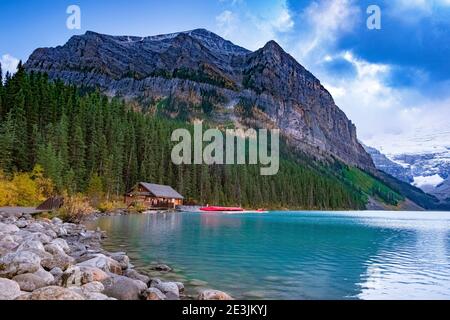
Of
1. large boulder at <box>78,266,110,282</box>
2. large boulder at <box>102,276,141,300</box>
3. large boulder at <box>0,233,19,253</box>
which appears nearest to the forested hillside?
large boulder at <box>0,233,19,253</box>

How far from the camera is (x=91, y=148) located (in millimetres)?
74188

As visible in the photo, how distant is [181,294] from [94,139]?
2725 inches

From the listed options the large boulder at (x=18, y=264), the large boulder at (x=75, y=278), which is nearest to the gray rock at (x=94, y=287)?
the large boulder at (x=75, y=278)

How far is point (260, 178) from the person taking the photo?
149250 millimetres

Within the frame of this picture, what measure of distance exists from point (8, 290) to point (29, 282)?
1435 millimetres

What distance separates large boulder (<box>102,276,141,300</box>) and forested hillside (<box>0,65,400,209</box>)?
4363 centimetres

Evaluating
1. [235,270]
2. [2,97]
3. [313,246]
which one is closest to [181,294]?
[235,270]

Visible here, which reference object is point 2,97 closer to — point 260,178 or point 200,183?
point 200,183

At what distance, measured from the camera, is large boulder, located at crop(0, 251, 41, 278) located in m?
11.5

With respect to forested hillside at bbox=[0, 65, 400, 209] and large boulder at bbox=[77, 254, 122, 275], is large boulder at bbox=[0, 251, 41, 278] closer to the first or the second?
large boulder at bbox=[77, 254, 122, 275]

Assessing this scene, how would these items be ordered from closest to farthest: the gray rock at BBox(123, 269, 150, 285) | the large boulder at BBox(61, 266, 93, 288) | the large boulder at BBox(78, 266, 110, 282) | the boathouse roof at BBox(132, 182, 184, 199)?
the large boulder at BBox(61, 266, 93, 288) < the large boulder at BBox(78, 266, 110, 282) < the gray rock at BBox(123, 269, 150, 285) < the boathouse roof at BBox(132, 182, 184, 199)

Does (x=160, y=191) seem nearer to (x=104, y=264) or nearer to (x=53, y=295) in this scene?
(x=104, y=264)

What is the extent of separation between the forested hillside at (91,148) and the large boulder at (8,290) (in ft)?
145

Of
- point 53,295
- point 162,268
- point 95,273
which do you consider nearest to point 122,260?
point 162,268
